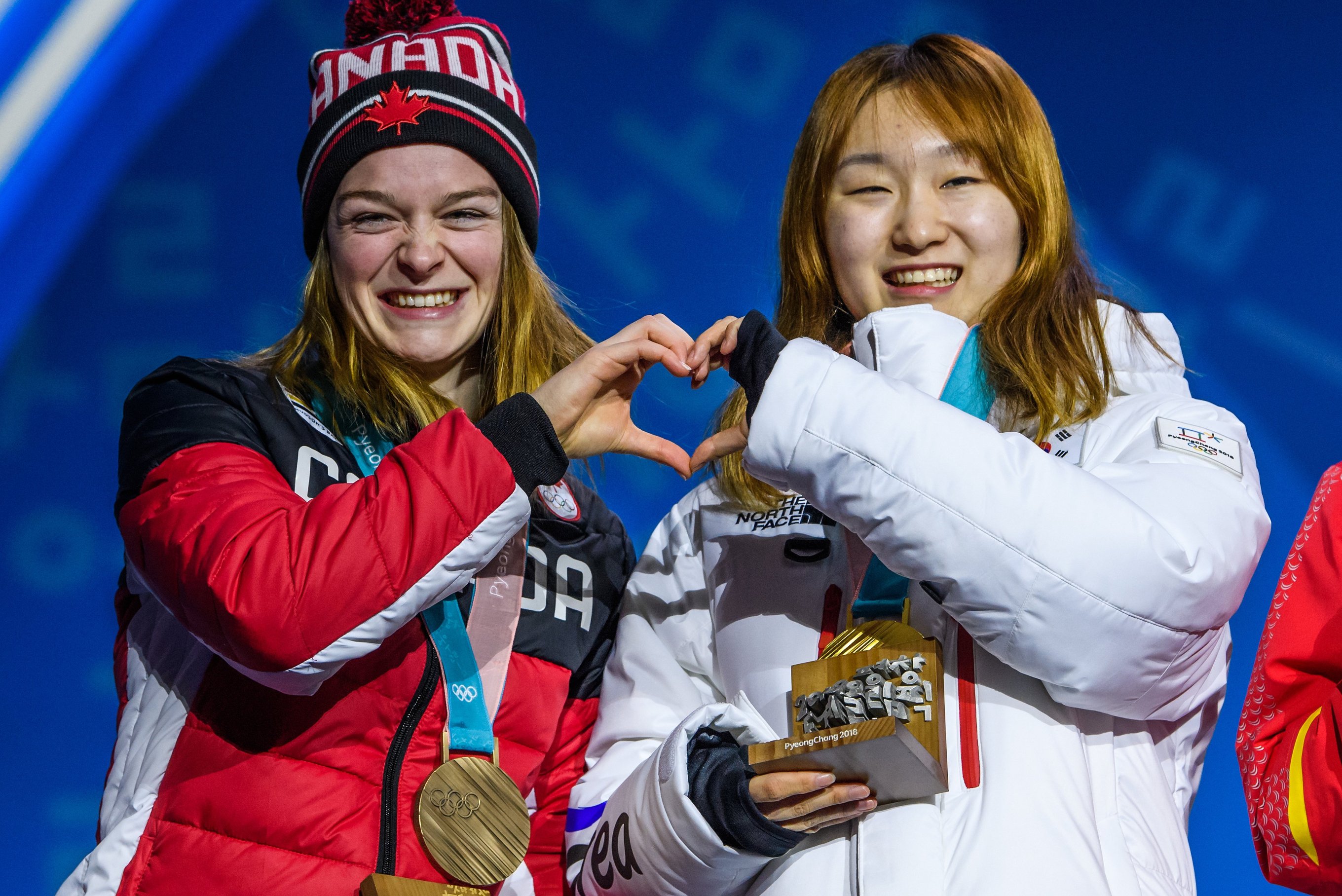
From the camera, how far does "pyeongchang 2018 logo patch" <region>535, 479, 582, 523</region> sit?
175cm

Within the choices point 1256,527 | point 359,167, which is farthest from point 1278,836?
point 359,167

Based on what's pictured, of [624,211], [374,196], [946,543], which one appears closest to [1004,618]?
[946,543]

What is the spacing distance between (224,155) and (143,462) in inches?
55.7

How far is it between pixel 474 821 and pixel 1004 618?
0.63 metres

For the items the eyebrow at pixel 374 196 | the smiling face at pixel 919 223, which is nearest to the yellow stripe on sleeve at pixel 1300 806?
the smiling face at pixel 919 223

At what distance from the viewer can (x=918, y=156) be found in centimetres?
159

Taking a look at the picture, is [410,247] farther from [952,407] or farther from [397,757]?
[952,407]

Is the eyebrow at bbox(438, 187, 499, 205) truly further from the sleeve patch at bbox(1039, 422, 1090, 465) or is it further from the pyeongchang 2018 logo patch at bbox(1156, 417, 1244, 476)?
the pyeongchang 2018 logo patch at bbox(1156, 417, 1244, 476)

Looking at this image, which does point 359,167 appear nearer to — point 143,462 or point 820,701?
point 143,462

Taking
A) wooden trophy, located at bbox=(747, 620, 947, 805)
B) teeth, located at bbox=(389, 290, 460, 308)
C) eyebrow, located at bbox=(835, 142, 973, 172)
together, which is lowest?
wooden trophy, located at bbox=(747, 620, 947, 805)

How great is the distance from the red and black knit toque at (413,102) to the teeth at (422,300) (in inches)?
7.1

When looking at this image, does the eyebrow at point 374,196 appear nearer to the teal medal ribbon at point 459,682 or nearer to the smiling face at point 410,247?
the smiling face at point 410,247

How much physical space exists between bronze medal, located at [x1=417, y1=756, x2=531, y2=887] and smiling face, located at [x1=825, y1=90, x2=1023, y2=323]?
733 millimetres

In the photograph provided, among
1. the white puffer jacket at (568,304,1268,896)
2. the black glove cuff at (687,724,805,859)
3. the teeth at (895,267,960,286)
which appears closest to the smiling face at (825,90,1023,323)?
the teeth at (895,267,960,286)
